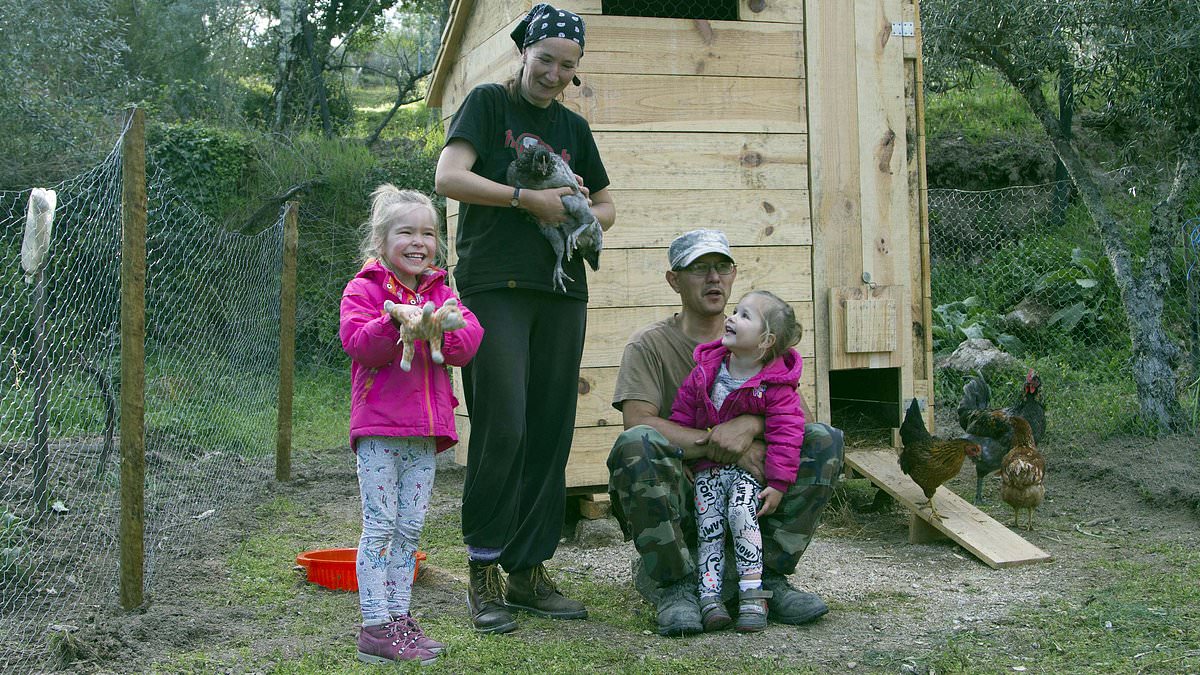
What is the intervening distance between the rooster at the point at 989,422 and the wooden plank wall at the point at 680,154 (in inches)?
39.3

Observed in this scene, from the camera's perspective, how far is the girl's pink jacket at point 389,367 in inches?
102

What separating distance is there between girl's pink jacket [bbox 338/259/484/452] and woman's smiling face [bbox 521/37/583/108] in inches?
29.1

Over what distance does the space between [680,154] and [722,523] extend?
205 centimetres

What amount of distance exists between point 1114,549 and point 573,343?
2538mm

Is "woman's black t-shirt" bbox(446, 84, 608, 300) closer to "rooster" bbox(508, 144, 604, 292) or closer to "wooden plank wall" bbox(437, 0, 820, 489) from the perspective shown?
"rooster" bbox(508, 144, 604, 292)

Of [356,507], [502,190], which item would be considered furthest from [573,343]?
[356,507]

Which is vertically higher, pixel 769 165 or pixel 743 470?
pixel 769 165

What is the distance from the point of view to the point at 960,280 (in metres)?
9.57

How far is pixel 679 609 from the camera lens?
3.01 m

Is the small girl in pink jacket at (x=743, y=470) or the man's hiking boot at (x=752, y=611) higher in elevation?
the small girl in pink jacket at (x=743, y=470)

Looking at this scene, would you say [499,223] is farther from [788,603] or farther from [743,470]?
[788,603]

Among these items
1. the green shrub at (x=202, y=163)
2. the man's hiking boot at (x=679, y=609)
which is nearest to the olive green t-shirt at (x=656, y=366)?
the man's hiking boot at (x=679, y=609)

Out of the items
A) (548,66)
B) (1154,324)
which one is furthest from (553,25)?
(1154,324)

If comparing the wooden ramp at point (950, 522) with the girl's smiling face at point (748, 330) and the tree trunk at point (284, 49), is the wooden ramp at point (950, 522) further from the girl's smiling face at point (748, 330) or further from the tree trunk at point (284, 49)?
the tree trunk at point (284, 49)
